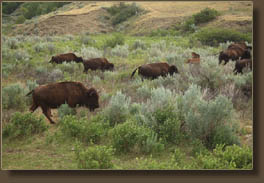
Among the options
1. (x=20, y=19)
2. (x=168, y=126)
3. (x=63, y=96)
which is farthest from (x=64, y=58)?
(x=168, y=126)

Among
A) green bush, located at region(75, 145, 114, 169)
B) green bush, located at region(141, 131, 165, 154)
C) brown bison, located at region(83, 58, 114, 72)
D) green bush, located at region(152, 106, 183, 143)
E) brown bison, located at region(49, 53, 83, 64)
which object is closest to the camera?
green bush, located at region(75, 145, 114, 169)

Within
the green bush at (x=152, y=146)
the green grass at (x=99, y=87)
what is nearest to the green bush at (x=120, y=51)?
the green grass at (x=99, y=87)

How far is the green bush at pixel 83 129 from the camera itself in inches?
207

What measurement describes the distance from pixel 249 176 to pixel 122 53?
5.47 m

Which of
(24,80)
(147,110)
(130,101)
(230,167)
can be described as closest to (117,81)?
(130,101)

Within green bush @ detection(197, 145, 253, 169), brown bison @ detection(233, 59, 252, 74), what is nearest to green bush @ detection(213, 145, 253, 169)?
green bush @ detection(197, 145, 253, 169)

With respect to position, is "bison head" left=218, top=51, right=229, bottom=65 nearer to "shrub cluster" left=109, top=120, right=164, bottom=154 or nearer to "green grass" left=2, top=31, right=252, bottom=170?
"green grass" left=2, top=31, right=252, bottom=170

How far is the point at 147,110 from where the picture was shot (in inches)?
224

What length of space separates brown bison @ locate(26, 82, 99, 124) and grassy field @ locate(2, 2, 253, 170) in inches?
6.4

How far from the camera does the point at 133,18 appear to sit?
7375 millimetres

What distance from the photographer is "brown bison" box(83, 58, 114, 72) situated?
24.7 feet

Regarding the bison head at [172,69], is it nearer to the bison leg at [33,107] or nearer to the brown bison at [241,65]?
the brown bison at [241,65]

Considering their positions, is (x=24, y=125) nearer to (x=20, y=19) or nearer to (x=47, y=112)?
(x=47, y=112)

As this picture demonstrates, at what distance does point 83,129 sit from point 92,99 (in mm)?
1106
